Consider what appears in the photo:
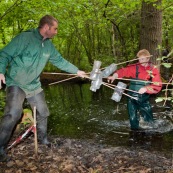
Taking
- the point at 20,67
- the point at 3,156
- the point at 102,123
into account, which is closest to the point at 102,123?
the point at 102,123

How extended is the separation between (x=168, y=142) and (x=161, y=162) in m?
1.65

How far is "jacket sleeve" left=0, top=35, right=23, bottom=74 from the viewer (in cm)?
416

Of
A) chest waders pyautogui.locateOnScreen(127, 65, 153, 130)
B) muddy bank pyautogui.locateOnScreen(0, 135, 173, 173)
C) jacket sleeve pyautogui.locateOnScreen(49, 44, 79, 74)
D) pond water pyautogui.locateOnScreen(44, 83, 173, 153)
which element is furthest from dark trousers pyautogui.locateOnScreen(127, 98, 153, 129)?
jacket sleeve pyautogui.locateOnScreen(49, 44, 79, 74)

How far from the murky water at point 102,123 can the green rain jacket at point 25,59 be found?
8.34 ft

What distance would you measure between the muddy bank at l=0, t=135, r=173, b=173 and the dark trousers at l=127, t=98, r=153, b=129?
1.65 meters

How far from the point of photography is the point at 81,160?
15.0 ft

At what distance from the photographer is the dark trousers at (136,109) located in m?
6.76

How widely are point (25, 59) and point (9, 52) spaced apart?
270 millimetres

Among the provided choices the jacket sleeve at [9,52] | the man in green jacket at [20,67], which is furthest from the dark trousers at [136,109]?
the jacket sleeve at [9,52]

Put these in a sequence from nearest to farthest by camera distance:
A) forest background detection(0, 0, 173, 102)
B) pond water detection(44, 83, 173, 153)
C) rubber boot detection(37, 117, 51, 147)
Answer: rubber boot detection(37, 117, 51, 147) → pond water detection(44, 83, 173, 153) → forest background detection(0, 0, 173, 102)

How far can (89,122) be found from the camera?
796cm

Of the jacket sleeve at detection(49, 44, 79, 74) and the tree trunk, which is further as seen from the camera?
the tree trunk

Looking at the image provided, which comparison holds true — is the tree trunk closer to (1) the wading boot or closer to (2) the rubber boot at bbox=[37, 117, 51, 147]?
(2) the rubber boot at bbox=[37, 117, 51, 147]

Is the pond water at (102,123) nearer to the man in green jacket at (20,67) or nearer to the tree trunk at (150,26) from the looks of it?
the tree trunk at (150,26)
